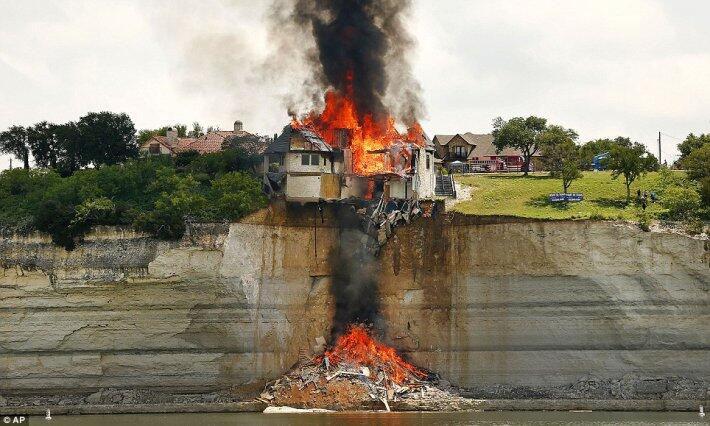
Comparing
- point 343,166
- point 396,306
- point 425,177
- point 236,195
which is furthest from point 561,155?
point 236,195

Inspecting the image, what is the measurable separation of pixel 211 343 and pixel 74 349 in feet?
25.8

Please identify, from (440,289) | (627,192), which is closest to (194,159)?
(440,289)

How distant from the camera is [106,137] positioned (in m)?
90.4

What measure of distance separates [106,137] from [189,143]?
698 centimetres

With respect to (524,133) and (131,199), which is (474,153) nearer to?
(524,133)

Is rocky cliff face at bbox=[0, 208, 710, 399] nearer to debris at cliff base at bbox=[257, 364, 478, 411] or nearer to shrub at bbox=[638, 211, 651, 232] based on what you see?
shrub at bbox=[638, 211, 651, 232]

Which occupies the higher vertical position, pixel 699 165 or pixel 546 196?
pixel 699 165

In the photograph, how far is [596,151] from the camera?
101 metres

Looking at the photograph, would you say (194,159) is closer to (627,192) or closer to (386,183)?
(386,183)

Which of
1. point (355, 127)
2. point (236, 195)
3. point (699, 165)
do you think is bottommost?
point (236, 195)

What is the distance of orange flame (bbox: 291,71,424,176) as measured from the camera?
78.9 metres

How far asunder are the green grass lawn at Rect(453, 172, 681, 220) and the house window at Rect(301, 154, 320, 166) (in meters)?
8.62

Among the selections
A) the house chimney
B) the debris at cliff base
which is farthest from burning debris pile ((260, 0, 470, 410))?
the house chimney

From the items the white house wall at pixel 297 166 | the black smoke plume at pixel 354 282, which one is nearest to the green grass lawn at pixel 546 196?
the black smoke plume at pixel 354 282
